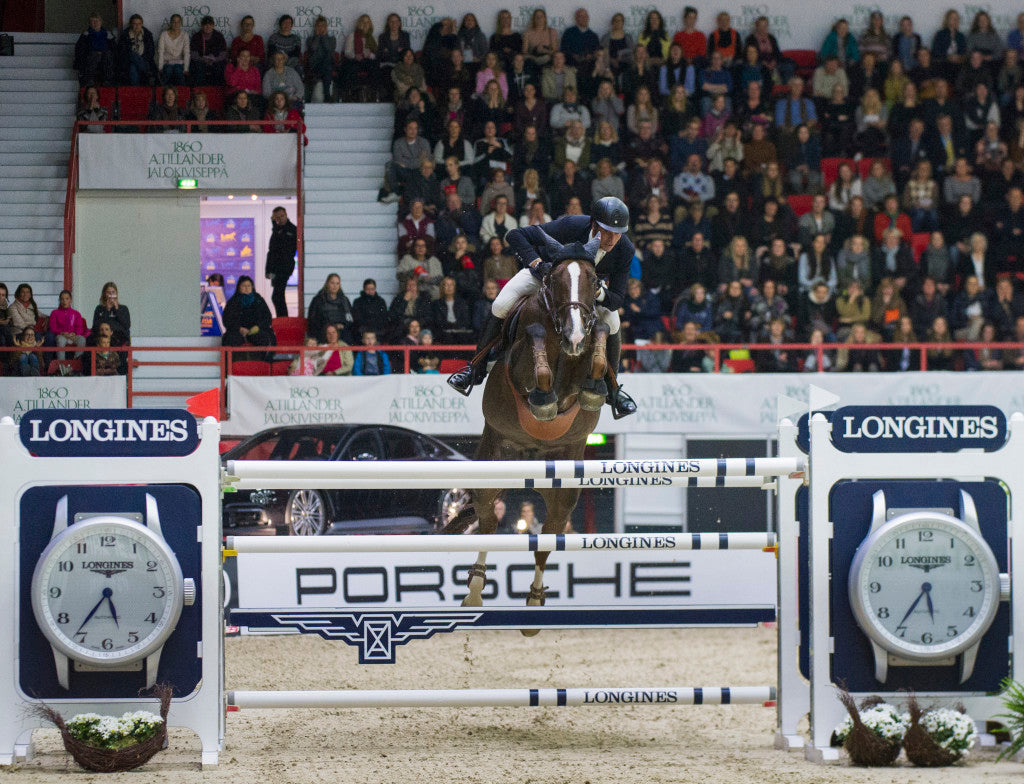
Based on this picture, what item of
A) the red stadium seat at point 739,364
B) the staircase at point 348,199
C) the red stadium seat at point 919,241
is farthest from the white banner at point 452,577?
the red stadium seat at point 919,241

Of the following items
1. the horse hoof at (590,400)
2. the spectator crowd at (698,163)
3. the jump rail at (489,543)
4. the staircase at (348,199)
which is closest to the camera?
the jump rail at (489,543)

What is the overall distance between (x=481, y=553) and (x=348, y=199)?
9.85m

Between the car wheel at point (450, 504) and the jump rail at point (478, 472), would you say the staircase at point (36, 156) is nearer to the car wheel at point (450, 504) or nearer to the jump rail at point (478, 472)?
the car wheel at point (450, 504)

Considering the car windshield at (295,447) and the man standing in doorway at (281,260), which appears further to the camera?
the man standing in doorway at (281,260)

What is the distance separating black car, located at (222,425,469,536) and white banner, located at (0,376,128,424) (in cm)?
175

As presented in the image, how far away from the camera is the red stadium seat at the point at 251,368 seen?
13.5m

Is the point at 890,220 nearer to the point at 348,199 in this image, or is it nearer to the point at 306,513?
the point at 348,199

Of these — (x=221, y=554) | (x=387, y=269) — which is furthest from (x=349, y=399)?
(x=221, y=554)

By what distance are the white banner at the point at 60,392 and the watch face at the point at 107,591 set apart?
22.1ft

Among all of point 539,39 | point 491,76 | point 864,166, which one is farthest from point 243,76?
point 864,166

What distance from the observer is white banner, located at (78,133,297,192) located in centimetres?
1552

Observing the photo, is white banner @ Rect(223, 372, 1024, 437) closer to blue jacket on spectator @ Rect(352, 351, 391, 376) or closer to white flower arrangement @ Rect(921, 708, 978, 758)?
blue jacket on spectator @ Rect(352, 351, 391, 376)

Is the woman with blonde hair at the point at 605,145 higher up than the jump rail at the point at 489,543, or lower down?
higher up

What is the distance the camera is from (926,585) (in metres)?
5.75
